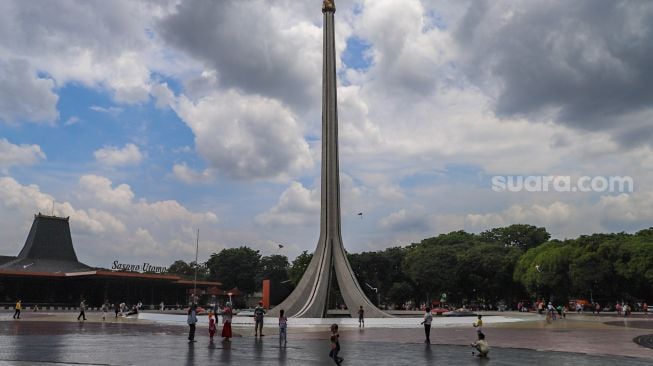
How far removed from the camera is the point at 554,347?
1827cm

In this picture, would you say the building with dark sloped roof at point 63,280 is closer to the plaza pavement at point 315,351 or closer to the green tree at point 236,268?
the green tree at point 236,268

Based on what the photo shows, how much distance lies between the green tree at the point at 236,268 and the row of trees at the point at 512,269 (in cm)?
2230

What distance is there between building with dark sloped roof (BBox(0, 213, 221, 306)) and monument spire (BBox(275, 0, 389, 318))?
3178cm

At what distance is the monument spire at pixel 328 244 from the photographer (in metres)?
36.6

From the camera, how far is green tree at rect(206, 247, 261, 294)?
95.2 meters

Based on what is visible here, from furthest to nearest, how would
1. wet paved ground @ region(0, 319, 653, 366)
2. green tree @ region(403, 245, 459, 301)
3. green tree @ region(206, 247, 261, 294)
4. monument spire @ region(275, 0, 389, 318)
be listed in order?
1. green tree @ region(206, 247, 261, 294)
2. green tree @ region(403, 245, 459, 301)
3. monument spire @ region(275, 0, 389, 318)
4. wet paved ground @ region(0, 319, 653, 366)

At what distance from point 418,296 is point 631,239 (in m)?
25.8

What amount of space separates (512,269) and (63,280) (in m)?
48.8

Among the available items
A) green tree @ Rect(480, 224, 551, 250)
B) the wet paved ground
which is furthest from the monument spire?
green tree @ Rect(480, 224, 551, 250)

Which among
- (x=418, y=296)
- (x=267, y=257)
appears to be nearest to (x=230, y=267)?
→ (x=267, y=257)

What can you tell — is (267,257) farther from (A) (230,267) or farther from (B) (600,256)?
(B) (600,256)

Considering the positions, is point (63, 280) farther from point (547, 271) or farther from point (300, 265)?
point (547, 271)

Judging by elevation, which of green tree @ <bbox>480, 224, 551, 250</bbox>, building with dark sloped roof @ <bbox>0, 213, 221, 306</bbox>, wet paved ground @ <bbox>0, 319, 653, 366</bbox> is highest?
green tree @ <bbox>480, 224, 551, 250</bbox>

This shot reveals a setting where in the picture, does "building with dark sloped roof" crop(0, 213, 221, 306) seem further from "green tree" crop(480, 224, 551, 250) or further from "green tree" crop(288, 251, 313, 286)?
"green tree" crop(480, 224, 551, 250)
